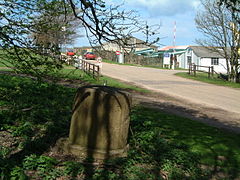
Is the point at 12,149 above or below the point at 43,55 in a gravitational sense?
below

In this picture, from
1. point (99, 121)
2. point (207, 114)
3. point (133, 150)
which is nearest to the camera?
point (99, 121)

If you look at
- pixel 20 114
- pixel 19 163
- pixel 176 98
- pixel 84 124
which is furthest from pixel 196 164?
pixel 176 98

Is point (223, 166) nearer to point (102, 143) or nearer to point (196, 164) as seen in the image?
point (196, 164)

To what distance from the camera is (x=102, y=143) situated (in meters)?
4.85

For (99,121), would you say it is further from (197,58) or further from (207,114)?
(197,58)

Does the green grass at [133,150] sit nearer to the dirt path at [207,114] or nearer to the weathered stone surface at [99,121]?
the weathered stone surface at [99,121]

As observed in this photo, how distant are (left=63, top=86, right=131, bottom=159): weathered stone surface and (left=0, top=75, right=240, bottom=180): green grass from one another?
0.91 ft

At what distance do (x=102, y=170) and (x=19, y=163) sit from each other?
1.21 metres

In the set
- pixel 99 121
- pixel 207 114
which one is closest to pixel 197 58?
pixel 207 114

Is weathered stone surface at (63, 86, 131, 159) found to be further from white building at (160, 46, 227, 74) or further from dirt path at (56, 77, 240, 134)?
white building at (160, 46, 227, 74)

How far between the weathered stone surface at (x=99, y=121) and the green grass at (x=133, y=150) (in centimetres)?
28

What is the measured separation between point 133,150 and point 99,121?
2.93ft

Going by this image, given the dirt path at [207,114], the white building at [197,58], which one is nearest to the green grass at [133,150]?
the dirt path at [207,114]

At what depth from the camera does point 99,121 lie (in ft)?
15.8
